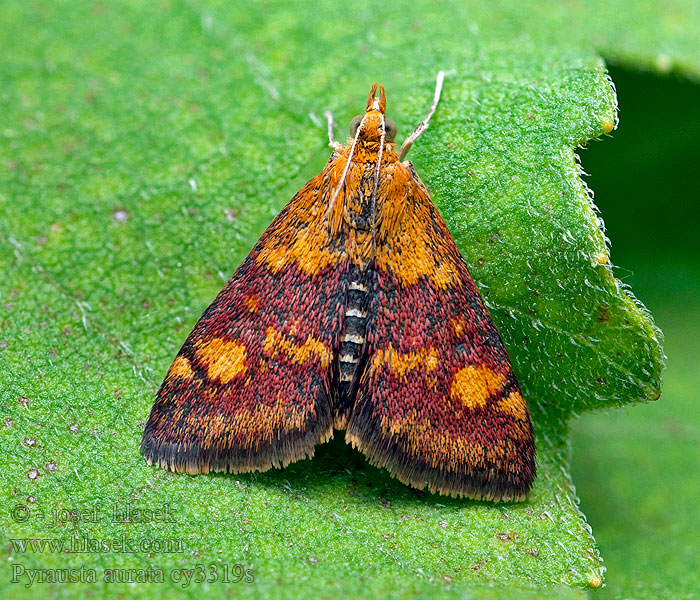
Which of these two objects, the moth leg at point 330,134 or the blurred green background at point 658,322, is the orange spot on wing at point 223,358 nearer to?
the moth leg at point 330,134

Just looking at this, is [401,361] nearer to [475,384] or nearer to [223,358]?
[475,384]

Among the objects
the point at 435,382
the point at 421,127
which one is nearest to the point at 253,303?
the point at 435,382

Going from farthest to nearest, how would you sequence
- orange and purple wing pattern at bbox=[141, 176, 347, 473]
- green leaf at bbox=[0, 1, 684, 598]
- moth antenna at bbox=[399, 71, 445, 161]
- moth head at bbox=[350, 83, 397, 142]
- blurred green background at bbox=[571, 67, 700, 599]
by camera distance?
blurred green background at bbox=[571, 67, 700, 599], moth antenna at bbox=[399, 71, 445, 161], moth head at bbox=[350, 83, 397, 142], orange and purple wing pattern at bbox=[141, 176, 347, 473], green leaf at bbox=[0, 1, 684, 598]

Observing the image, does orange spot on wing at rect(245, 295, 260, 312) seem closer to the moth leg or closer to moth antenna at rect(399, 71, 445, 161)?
the moth leg

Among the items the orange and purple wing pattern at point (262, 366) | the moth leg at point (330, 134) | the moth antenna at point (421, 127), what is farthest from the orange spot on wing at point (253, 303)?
the moth antenna at point (421, 127)

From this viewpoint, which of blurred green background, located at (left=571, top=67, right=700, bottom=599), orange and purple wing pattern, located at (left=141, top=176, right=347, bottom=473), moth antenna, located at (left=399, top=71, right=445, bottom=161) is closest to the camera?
orange and purple wing pattern, located at (left=141, top=176, right=347, bottom=473)

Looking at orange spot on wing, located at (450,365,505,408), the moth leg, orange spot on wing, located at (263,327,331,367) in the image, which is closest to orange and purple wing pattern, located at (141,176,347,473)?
orange spot on wing, located at (263,327,331,367)

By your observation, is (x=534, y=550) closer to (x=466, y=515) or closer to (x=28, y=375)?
(x=466, y=515)
